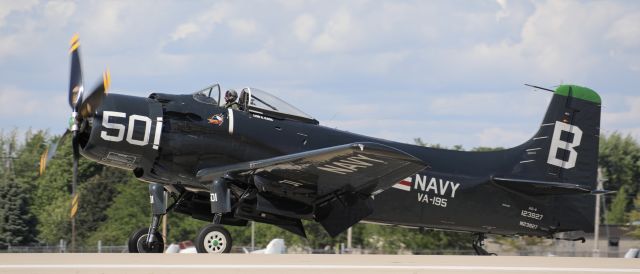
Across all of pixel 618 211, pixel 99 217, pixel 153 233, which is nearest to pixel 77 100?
pixel 153 233

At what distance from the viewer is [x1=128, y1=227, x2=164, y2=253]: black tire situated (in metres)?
15.2

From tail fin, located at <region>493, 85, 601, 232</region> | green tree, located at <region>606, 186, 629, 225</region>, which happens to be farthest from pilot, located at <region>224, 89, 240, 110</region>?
green tree, located at <region>606, 186, 629, 225</region>

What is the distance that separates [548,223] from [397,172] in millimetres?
4359

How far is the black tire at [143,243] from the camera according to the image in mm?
15211

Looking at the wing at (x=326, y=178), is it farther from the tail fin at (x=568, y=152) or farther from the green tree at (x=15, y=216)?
the green tree at (x=15, y=216)

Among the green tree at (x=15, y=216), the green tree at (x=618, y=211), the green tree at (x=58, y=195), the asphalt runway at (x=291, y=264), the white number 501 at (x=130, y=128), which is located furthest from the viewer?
the green tree at (x=618, y=211)

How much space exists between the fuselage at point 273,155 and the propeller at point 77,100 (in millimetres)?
159

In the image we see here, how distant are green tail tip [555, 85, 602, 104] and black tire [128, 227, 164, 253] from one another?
841 cm

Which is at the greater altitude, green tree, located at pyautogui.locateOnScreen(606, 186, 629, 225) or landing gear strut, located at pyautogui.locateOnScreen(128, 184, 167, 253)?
green tree, located at pyautogui.locateOnScreen(606, 186, 629, 225)

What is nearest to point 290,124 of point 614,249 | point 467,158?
point 467,158

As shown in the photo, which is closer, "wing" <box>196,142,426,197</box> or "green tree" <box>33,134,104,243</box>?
"wing" <box>196,142,426,197</box>

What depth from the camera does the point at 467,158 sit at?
1767cm

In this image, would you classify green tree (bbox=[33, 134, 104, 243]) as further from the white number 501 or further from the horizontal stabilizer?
the white number 501

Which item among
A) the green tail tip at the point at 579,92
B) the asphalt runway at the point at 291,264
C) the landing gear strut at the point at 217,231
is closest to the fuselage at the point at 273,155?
the landing gear strut at the point at 217,231
